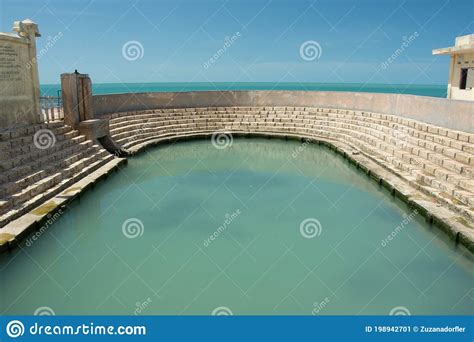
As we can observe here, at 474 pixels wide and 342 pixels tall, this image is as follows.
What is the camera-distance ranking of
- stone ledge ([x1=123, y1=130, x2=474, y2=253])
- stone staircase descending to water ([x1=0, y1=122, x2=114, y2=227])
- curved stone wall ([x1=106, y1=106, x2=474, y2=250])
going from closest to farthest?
stone ledge ([x1=123, y1=130, x2=474, y2=253]) < stone staircase descending to water ([x1=0, y1=122, x2=114, y2=227]) < curved stone wall ([x1=106, y1=106, x2=474, y2=250])

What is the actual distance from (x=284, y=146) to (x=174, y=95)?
20.9ft

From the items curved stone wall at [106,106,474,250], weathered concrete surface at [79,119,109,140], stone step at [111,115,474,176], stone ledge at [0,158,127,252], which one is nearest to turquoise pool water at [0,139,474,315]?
stone ledge at [0,158,127,252]

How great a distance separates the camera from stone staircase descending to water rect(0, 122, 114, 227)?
277 inches

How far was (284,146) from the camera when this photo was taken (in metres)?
15.0

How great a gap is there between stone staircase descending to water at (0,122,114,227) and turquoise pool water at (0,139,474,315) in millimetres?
655

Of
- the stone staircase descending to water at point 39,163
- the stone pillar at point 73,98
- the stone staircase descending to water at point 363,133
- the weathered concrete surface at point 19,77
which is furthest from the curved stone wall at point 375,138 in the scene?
the weathered concrete surface at point 19,77

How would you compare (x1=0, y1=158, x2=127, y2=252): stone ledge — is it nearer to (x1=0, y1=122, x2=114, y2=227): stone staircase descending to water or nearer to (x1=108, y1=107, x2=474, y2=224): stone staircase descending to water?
(x1=0, y1=122, x2=114, y2=227): stone staircase descending to water

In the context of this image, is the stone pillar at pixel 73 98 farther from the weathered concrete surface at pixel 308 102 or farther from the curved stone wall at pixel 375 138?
the weathered concrete surface at pixel 308 102

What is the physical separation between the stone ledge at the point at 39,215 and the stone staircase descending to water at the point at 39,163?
4.9 inches

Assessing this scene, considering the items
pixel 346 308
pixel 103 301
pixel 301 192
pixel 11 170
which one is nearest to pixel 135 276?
pixel 103 301

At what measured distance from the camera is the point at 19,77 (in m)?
9.33

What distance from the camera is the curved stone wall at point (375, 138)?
295 inches

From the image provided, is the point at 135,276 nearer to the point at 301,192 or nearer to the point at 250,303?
the point at 250,303

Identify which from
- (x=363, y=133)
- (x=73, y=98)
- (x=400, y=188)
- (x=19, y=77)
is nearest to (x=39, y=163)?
(x=19, y=77)
